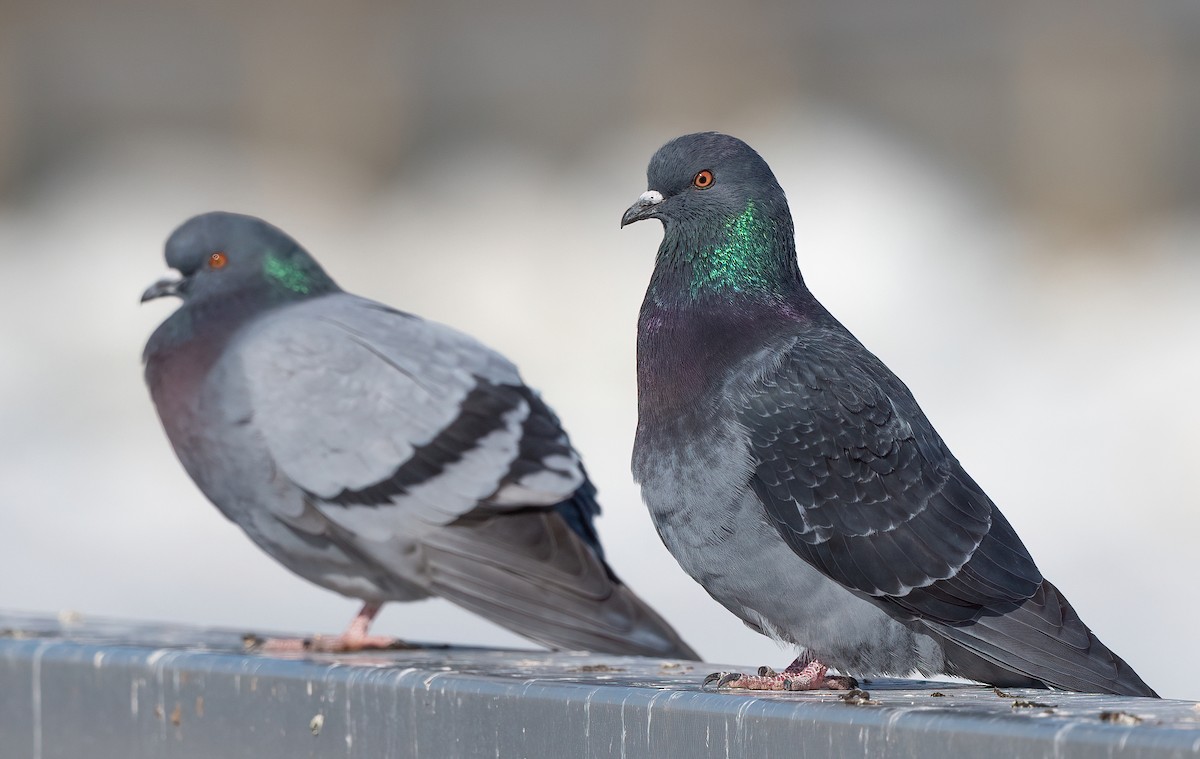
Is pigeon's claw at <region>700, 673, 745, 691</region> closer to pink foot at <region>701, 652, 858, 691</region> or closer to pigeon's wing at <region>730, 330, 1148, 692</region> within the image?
pink foot at <region>701, 652, 858, 691</region>

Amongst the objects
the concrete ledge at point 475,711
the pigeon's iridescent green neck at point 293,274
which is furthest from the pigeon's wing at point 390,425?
the concrete ledge at point 475,711

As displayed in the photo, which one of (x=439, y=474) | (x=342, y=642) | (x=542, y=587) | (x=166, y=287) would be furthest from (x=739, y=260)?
(x=166, y=287)

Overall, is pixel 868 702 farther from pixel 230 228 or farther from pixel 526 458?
pixel 230 228

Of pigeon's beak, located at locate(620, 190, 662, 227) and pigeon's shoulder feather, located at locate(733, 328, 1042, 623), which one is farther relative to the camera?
pigeon's beak, located at locate(620, 190, 662, 227)

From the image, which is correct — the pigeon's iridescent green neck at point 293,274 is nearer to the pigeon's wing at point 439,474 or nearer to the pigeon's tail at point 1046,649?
the pigeon's wing at point 439,474

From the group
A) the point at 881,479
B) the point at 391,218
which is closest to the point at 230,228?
the point at 881,479

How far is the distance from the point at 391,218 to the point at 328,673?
9.12 meters

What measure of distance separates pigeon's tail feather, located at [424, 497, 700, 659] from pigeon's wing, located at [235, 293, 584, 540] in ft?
0.24

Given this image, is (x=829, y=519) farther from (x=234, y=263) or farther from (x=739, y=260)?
(x=234, y=263)

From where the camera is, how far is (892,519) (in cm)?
297

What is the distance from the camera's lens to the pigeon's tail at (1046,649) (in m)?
2.89

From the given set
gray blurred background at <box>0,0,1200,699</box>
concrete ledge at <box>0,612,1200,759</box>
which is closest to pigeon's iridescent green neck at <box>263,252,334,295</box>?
concrete ledge at <box>0,612,1200,759</box>

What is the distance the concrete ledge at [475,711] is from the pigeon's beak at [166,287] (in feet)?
3.67

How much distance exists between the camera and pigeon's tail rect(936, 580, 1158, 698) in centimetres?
289
